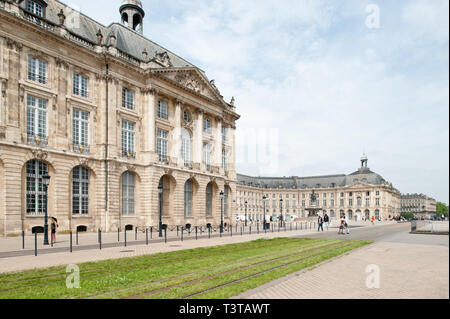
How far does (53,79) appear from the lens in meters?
31.2

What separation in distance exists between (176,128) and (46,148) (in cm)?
1654

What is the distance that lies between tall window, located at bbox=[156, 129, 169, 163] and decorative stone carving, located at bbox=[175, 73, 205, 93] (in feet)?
23.1

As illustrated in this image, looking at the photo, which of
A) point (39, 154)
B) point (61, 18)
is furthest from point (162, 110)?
point (39, 154)

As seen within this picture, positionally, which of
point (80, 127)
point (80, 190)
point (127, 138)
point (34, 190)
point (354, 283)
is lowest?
point (354, 283)

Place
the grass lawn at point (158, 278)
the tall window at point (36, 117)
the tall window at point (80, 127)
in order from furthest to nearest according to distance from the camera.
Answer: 1. the tall window at point (80, 127)
2. the tall window at point (36, 117)
3. the grass lawn at point (158, 278)

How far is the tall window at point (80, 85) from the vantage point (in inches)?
1319

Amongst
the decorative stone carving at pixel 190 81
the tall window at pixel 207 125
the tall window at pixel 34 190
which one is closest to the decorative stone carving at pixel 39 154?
the tall window at pixel 34 190

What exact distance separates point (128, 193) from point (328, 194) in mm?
118842

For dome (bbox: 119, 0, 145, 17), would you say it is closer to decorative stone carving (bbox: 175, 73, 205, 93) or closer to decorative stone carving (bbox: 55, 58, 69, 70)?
decorative stone carving (bbox: 175, 73, 205, 93)

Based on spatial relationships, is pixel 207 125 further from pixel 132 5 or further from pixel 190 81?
pixel 132 5

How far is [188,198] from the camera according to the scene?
45.7 meters

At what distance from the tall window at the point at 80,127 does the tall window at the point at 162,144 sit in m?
8.92

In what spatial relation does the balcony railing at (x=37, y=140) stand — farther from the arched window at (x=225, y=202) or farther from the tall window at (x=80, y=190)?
the arched window at (x=225, y=202)

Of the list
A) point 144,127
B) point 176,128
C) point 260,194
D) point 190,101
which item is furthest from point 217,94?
point 260,194
